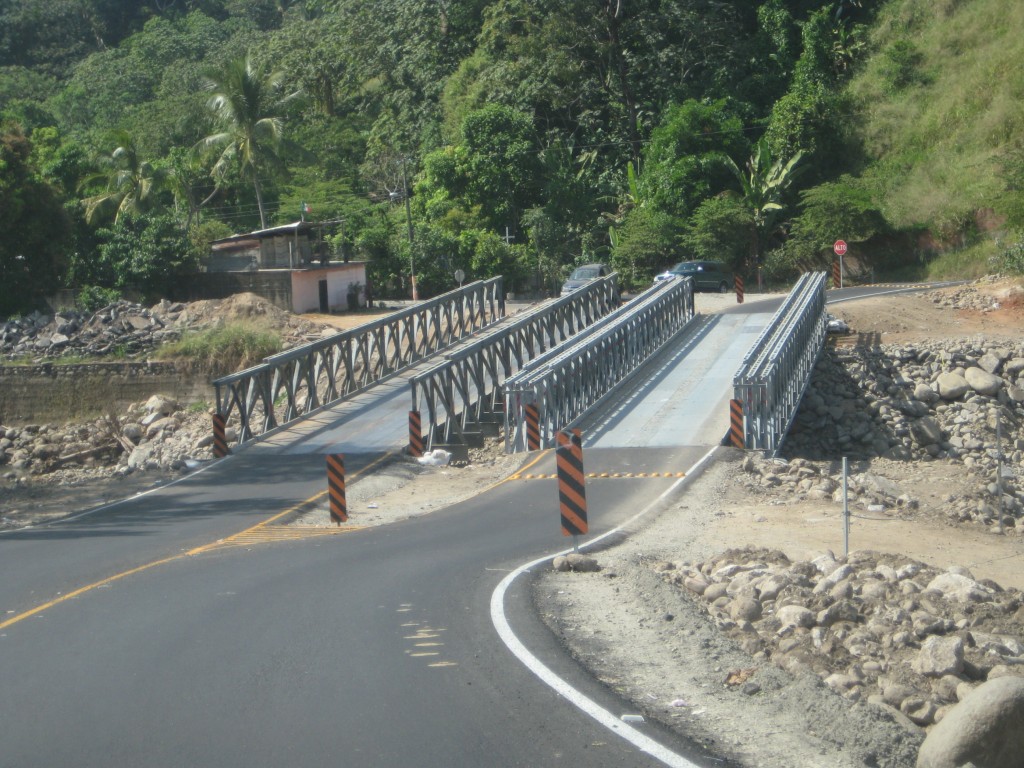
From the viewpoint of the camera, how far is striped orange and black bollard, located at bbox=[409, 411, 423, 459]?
2084cm

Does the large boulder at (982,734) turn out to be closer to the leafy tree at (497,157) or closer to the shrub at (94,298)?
the shrub at (94,298)

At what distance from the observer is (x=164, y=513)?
16.7 meters

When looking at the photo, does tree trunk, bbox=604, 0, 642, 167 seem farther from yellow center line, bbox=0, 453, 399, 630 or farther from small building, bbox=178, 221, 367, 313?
yellow center line, bbox=0, 453, 399, 630

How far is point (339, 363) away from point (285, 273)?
16.3 meters

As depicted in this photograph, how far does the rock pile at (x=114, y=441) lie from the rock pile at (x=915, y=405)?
15081 millimetres

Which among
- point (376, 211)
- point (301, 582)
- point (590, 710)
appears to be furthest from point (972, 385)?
point (376, 211)

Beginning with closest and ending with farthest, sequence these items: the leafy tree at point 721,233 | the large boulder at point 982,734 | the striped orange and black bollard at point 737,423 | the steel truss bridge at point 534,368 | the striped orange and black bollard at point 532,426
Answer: the large boulder at point 982,734, the striped orange and black bollard at point 737,423, the striped orange and black bollard at point 532,426, the steel truss bridge at point 534,368, the leafy tree at point 721,233

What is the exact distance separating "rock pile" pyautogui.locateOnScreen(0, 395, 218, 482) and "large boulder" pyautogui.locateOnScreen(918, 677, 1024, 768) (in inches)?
849

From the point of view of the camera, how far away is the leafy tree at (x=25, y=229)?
39438mm

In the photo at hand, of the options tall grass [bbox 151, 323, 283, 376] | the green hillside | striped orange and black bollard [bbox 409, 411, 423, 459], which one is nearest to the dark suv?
the green hillside

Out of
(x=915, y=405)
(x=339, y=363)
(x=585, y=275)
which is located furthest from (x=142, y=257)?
(x=915, y=405)

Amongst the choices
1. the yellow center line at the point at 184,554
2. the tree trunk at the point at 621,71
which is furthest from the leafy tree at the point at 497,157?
the yellow center line at the point at 184,554

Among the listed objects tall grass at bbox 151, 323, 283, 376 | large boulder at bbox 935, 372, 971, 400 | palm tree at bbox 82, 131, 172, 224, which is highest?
palm tree at bbox 82, 131, 172, 224

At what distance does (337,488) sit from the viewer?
15.4 metres
